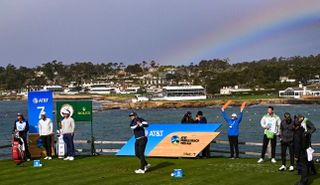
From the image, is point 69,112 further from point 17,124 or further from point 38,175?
point 38,175

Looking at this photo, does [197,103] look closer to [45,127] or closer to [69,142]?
[45,127]

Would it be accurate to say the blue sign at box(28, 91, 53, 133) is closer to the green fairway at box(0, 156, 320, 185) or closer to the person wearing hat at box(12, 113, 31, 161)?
the person wearing hat at box(12, 113, 31, 161)

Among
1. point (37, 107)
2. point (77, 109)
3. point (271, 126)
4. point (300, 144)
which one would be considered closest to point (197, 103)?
point (77, 109)

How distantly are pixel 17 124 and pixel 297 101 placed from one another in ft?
515

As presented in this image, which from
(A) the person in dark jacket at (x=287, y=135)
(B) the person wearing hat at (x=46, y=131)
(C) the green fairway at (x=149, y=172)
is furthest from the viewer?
(B) the person wearing hat at (x=46, y=131)

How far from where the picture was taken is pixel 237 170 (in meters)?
17.6

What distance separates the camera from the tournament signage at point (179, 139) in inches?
819

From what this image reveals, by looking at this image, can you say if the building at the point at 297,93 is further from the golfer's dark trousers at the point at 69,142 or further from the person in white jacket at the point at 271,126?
the person in white jacket at the point at 271,126

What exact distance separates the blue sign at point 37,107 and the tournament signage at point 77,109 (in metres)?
0.49

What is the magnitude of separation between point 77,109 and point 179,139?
17.3 ft

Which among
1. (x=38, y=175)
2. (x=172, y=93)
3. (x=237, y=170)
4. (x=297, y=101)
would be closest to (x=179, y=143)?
(x=237, y=170)

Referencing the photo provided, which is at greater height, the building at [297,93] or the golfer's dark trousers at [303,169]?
the building at [297,93]

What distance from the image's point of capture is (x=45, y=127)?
22.3m

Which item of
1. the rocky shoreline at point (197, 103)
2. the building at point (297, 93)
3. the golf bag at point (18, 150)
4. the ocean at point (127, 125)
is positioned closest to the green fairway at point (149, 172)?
the golf bag at point (18, 150)
